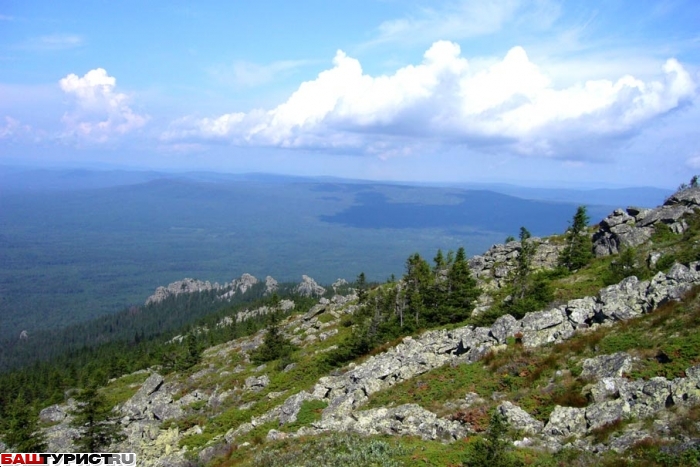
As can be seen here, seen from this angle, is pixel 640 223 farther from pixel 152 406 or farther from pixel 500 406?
pixel 152 406

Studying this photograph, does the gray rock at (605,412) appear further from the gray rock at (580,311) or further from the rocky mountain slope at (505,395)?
the gray rock at (580,311)

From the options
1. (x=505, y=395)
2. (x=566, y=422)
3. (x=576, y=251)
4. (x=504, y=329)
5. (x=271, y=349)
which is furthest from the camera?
(x=271, y=349)

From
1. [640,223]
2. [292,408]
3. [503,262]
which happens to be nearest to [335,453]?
[292,408]

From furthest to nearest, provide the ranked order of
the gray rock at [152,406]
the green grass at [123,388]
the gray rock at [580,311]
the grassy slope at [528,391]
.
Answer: the green grass at [123,388] < the gray rock at [152,406] < the gray rock at [580,311] < the grassy slope at [528,391]

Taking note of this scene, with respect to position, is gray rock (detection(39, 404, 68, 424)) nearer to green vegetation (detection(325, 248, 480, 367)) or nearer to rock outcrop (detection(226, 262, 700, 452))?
green vegetation (detection(325, 248, 480, 367))

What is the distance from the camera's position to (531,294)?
134 feet

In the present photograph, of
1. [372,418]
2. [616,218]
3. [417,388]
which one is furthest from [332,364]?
[616,218]

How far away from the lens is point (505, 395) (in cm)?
2362

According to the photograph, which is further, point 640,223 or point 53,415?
point 53,415

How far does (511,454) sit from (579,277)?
38065 mm

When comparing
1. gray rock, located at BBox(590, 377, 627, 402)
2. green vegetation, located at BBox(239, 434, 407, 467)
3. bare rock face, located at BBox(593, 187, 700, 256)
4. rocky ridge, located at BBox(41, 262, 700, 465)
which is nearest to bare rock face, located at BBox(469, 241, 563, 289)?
bare rock face, located at BBox(593, 187, 700, 256)

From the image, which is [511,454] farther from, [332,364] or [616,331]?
[332,364]

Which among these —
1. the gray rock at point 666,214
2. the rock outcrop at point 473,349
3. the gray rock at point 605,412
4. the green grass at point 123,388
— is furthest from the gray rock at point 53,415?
the gray rock at point 666,214

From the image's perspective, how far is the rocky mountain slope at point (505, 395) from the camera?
1756 cm
